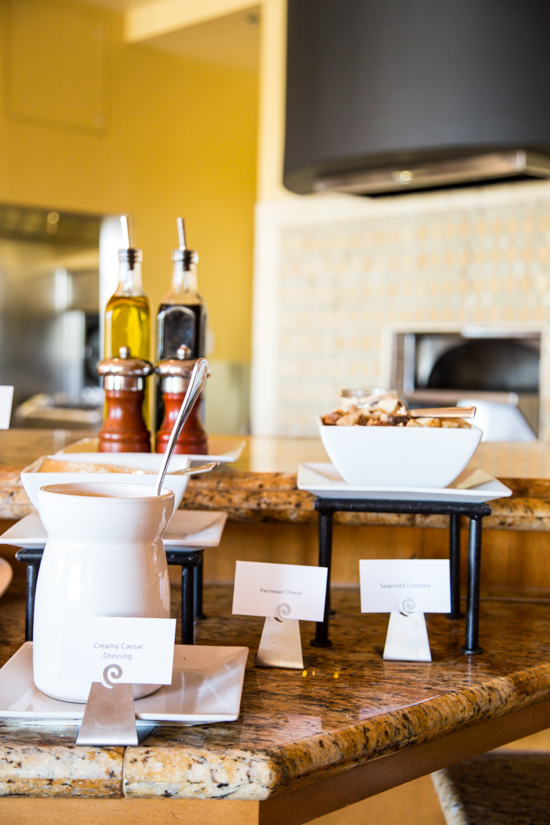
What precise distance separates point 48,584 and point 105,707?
0.36 ft

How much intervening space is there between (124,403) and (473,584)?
21.6 inches

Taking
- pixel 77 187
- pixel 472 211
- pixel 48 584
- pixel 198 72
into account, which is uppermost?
pixel 198 72

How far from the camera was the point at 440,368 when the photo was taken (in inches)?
160

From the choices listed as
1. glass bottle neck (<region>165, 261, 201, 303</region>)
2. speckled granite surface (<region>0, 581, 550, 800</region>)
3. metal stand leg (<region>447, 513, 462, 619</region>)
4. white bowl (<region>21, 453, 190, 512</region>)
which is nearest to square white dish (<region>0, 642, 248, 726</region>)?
speckled granite surface (<region>0, 581, 550, 800</region>)

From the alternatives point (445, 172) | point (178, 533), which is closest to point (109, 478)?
point (178, 533)

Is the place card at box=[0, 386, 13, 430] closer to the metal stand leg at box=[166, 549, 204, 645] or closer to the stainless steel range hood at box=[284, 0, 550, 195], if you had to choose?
the metal stand leg at box=[166, 549, 204, 645]

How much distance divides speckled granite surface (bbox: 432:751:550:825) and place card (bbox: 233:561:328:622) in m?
0.33

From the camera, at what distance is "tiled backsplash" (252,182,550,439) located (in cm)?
366

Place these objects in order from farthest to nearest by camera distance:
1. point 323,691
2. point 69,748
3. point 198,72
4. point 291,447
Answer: point 198,72 < point 291,447 < point 323,691 < point 69,748

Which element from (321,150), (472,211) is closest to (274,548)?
(321,150)

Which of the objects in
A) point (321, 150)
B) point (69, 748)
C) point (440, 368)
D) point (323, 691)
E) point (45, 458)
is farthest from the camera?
point (440, 368)

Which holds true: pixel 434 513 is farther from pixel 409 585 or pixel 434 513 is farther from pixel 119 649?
pixel 119 649

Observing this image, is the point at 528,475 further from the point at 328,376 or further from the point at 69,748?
the point at 328,376

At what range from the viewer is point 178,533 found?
3.00 ft
